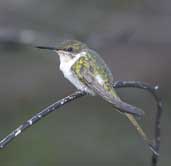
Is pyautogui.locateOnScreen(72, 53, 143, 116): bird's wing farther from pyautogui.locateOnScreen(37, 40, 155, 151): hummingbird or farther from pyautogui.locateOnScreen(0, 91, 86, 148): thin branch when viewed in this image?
pyautogui.locateOnScreen(0, 91, 86, 148): thin branch

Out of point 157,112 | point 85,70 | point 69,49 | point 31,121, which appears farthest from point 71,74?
point 31,121

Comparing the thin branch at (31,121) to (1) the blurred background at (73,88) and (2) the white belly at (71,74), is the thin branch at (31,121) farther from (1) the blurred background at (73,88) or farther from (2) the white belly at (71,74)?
(1) the blurred background at (73,88)

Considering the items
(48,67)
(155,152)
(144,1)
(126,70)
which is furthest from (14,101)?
(155,152)

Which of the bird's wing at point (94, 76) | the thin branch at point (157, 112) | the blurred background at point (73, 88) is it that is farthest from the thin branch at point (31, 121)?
the blurred background at point (73, 88)

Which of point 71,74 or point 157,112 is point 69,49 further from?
point 157,112

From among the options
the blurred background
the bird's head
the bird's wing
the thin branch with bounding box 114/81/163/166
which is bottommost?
the thin branch with bounding box 114/81/163/166

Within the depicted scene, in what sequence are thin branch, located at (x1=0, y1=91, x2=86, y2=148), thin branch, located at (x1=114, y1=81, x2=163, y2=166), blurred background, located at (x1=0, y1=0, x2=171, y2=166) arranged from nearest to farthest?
thin branch, located at (x1=0, y1=91, x2=86, y2=148) → thin branch, located at (x1=114, y1=81, x2=163, y2=166) → blurred background, located at (x1=0, y1=0, x2=171, y2=166)

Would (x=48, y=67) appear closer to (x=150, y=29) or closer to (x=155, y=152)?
(x=150, y=29)

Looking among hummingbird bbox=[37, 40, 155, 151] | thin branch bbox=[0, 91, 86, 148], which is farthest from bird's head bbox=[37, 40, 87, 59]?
thin branch bbox=[0, 91, 86, 148]

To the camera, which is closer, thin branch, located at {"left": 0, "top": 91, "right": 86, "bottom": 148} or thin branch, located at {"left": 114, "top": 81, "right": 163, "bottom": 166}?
thin branch, located at {"left": 0, "top": 91, "right": 86, "bottom": 148}
